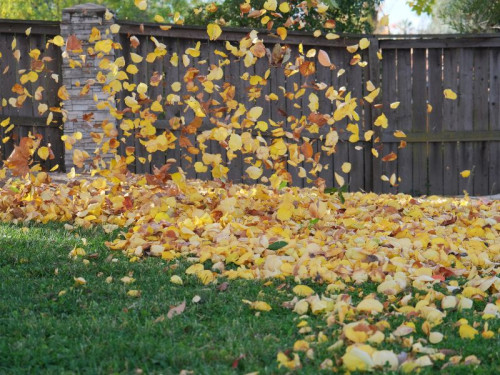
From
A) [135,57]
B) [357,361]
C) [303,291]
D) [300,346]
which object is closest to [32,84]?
[135,57]

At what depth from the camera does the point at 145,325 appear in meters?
2.88

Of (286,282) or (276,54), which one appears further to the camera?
(276,54)

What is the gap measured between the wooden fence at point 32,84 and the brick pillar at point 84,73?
26 centimetres

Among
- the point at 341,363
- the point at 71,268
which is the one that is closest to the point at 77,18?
the point at 71,268

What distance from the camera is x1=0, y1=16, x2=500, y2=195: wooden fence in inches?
323

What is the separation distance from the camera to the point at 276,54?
18.3 feet

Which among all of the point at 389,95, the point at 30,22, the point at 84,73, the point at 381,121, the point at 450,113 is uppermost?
the point at 30,22

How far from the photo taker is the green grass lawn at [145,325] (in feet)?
8.24

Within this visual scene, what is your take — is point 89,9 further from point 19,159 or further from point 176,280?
point 176,280

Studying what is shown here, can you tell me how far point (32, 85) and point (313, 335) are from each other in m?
6.68

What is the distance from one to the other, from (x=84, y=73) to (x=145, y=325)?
18.5 feet

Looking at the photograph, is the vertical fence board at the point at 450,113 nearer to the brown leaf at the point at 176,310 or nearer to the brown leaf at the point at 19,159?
the brown leaf at the point at 19,159

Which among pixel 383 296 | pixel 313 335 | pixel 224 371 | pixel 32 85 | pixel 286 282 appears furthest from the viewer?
pixel 32 85

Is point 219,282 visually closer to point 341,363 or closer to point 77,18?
point 341,363
